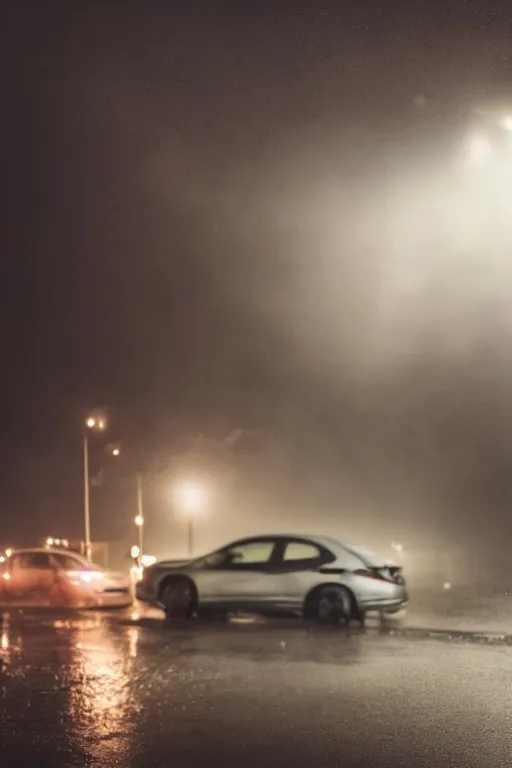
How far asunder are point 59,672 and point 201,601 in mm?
5587

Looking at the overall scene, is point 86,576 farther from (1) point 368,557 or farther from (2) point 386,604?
(2) point 386,604

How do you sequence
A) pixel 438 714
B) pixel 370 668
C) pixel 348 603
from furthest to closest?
1. pixel 348 603
2. pixel 370 668
3. pixel 438 714

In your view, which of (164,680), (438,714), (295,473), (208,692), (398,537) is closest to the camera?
(438,714)

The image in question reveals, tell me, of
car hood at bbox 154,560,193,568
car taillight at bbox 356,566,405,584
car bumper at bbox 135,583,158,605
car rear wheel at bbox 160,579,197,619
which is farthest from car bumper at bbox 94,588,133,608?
car taillight at bbox 356,566,405,584

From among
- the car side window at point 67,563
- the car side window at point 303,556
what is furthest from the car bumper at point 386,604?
the car side window at point 67,563

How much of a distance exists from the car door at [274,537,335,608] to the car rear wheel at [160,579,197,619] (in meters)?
1.44

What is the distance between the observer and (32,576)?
19703 millimetres

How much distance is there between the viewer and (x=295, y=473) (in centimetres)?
4753

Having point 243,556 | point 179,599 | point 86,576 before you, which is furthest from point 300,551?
point 86,576

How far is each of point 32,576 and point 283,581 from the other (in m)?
6.30

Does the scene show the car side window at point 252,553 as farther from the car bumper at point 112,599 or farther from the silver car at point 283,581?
the car bumper at point 112,599

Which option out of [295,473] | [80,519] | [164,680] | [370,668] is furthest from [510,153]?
[80,519]

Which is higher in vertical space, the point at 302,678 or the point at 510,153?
the point at 510,153

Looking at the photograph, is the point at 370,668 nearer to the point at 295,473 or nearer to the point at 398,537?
the point at 398,537
